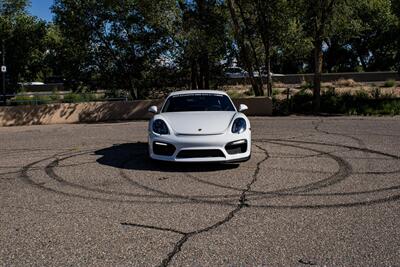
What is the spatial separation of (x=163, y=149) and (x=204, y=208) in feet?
7.82

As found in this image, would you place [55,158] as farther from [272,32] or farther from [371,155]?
[272,32]

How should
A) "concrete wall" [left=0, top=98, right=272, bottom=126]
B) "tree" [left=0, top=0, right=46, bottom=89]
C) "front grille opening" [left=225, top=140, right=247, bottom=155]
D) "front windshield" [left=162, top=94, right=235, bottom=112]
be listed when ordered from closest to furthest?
"front grille opening" [left=225, top=140, right=247, bottom=155], "front windshield" [left=162, top=94, right=235, bottom=112], "concrete wall" [left=0, top=98, right=272, bottom=126], "tree" [left=0, top=0, right=46, bottom=89]

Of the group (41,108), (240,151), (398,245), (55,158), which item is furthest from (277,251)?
(41,108)

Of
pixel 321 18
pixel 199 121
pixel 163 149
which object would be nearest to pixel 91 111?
pixel 321 18

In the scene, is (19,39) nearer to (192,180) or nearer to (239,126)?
(239,126)

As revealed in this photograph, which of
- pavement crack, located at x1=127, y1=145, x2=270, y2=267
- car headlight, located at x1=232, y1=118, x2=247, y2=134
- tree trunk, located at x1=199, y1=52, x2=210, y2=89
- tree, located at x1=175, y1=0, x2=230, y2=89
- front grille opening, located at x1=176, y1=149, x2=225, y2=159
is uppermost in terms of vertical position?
tree, located at x1=175, y1=0, x2=230, y2=89

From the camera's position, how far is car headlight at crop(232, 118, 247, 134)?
8.31 m

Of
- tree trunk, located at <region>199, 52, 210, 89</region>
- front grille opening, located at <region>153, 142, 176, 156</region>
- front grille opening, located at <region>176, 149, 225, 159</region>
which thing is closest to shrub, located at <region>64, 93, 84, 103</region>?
tree trunk, located at <region>199, 52, 210, 89</region>

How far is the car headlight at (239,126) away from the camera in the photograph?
8.31 metres

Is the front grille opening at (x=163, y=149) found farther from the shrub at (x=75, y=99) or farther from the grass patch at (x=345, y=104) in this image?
the shrub at (x=75, y=99)

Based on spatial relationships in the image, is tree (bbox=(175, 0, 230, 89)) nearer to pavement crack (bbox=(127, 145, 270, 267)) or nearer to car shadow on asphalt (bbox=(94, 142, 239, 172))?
car shadow on asphalt (bbox=(94, 142, 239, 172))

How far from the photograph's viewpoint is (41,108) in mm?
18641

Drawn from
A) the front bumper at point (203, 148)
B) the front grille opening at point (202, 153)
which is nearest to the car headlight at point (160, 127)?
the front bumper at point (203, 148)

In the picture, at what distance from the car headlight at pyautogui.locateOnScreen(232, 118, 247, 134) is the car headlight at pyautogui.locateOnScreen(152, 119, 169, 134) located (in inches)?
43.5
